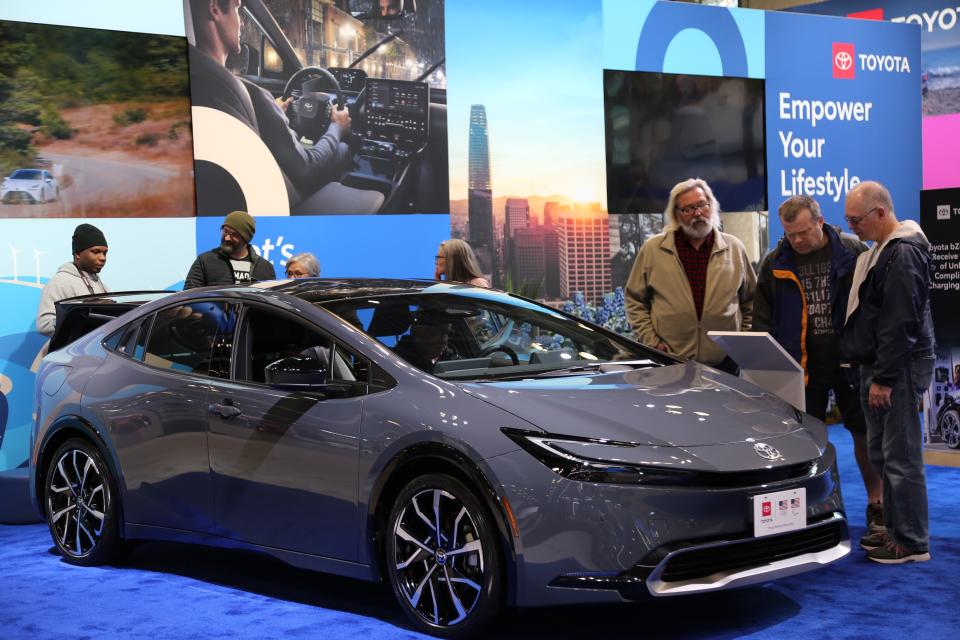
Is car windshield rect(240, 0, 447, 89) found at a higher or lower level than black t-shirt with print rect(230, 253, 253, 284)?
higher

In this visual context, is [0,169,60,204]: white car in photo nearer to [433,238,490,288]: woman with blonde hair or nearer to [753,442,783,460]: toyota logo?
[433,238,490,288]: woman with blonde hair

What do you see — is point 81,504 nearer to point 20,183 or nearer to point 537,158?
point 20,183

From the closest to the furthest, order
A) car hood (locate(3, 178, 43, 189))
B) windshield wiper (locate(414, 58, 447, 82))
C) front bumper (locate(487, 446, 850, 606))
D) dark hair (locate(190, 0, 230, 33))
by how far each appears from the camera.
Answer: front bumper (locate(487, 446, 850, 606)) < car hood (locate(3, 178, 43, 189)) < dark hair (locate(190, 0, 230, 33)) < windshield wiper (locate(414, 58, 447, 82))

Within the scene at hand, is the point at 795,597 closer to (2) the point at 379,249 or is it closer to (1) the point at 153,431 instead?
(1) the point at 153,431

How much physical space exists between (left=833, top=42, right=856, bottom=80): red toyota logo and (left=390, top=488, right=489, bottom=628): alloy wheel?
8586 mm

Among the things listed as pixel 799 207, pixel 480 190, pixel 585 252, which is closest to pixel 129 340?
pixel 799 207

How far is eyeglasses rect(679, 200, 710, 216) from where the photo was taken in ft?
19.9

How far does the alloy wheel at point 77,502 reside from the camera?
5496mm

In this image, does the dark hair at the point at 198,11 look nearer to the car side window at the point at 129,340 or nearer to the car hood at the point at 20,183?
the car hood at the point at 20,183

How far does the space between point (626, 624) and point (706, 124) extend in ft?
23.4

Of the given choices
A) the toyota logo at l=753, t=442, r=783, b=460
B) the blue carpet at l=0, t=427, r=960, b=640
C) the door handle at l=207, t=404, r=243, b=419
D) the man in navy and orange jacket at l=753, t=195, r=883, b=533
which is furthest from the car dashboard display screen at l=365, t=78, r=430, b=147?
the toyota logo at l=753, t=442, r=783, b=460

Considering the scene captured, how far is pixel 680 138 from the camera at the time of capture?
34.8ft

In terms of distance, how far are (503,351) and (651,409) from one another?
2.57 feet

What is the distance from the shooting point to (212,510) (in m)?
4.89
